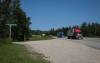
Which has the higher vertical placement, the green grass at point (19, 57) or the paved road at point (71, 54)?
the green grass at point (19, 57)

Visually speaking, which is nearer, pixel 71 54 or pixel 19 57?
pixel 19 57

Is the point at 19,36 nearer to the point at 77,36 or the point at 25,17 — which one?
the point at 25,17

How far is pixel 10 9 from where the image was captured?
1054 inches

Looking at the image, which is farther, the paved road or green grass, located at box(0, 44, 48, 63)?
the paved road

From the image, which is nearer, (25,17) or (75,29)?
(75,29)

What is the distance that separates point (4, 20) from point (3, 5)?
170 cm

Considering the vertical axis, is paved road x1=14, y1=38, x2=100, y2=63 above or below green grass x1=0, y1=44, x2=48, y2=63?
below

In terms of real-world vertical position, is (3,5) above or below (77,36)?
above

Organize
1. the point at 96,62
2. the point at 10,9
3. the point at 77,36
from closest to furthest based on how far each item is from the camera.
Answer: the point at 96,62, the point at 10,9, the point at 77,36

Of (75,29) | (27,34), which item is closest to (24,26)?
(27,34)

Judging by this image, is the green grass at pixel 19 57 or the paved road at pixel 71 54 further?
the paved road at pixel 71 54

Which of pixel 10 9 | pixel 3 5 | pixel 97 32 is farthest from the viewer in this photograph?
pixel 97 32

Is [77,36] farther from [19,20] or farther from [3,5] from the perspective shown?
[3,5]

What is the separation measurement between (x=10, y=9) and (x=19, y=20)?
57850 mm
